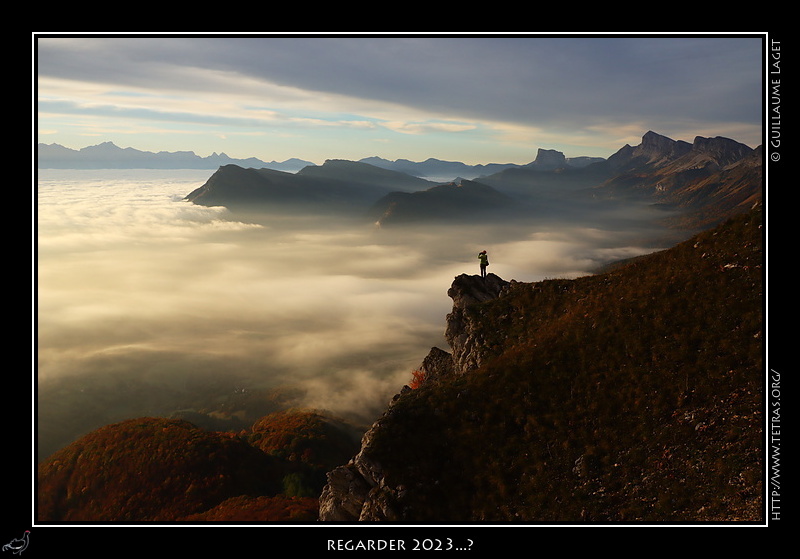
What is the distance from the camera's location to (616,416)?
24.8 meters

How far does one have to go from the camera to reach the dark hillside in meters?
20.5

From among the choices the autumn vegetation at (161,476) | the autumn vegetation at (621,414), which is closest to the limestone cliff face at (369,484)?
the autumn vegetation at (621,414)

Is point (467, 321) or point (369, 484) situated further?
point (467, 321)

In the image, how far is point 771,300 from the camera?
19.9 metres

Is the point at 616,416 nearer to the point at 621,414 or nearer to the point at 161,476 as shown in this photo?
the point at 621,414

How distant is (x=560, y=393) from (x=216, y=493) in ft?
229

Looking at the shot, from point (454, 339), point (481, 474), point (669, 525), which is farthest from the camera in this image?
point (454, 339)

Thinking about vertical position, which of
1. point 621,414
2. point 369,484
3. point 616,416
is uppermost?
point 621,414
